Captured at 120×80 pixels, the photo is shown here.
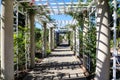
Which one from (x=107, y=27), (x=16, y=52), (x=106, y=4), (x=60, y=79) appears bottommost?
(x=60, y=79)

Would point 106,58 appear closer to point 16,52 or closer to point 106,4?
point 106,4

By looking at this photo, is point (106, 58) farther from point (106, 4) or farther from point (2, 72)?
point (2, 72)

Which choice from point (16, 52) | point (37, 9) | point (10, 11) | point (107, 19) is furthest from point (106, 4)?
point (37, 9)

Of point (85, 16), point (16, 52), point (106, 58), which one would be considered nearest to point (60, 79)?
point (16, 52)

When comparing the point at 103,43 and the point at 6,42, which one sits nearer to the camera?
the point at 103,43

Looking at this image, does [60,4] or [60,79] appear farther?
[60,4]

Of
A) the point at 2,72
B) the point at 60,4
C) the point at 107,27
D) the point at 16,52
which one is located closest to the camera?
the point at 107,27

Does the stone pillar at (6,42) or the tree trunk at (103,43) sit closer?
the tree trunk at (103,43)

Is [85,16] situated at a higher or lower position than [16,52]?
higher

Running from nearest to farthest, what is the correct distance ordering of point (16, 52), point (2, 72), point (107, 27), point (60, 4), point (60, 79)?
point (107, 27)
point (2, 72)
point (60, 79)
point (16, 52)
point (60, 4)

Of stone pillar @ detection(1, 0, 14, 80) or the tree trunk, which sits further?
stone pillar @ detection(1, 0, 14, 80)

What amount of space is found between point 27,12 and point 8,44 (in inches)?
239

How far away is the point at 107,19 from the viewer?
8180 mm

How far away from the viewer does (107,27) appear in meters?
8.16
